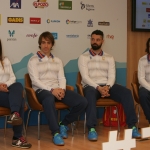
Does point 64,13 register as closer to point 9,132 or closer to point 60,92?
point 60,92

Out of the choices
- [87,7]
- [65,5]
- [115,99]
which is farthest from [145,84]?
[65,5]

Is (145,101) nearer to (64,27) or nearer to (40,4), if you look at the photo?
(64,27)

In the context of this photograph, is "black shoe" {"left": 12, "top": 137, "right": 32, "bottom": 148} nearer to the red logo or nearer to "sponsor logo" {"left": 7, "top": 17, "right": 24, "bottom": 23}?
"sponsor logo" {"left": 7, "top": 17, "right": 24, "bottom": 23}

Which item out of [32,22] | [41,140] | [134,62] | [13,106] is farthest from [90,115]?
[134,62]

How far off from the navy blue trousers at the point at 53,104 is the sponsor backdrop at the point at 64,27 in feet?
2.75

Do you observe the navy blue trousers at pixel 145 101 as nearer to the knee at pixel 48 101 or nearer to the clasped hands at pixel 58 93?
the clasped hands at pixel 58 93

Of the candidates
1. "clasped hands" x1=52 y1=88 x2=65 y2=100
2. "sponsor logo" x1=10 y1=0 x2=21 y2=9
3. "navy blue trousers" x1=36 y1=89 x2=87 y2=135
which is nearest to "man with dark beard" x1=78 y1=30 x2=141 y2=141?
"navy blue trousers" x1=36 y1=89 x2=87 y2=135

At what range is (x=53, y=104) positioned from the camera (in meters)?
4.48

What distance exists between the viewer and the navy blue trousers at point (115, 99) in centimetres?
469

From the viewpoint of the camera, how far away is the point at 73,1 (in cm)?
565

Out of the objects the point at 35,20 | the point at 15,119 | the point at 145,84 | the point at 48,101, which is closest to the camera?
the point at 15,119

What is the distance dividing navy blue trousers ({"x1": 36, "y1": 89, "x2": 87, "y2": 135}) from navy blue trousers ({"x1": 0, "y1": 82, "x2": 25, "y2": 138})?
0.32 m

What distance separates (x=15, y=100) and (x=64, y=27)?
1819 mm

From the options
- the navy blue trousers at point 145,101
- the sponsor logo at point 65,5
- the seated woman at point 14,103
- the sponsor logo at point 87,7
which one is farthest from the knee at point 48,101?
the sponsor logo at point 87,7
